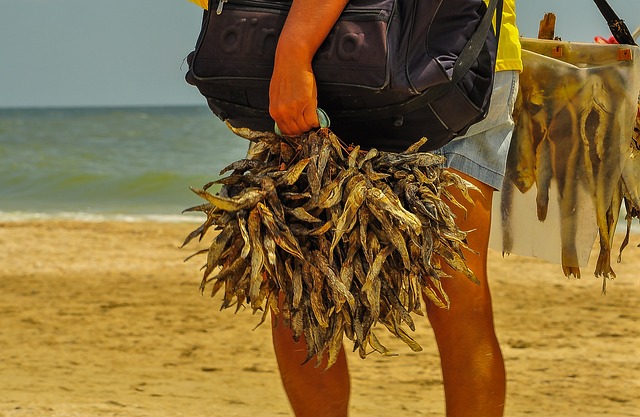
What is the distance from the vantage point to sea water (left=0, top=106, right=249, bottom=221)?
36.6ft

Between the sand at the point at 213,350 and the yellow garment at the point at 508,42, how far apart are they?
5.47 feet

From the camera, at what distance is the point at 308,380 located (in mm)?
2059

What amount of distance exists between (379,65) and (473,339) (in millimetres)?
663

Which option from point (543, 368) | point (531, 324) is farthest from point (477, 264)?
point (531, 324)

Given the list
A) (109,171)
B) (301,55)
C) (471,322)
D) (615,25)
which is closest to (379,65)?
(301,55)

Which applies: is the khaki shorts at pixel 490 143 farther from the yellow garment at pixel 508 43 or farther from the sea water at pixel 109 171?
the sea water at pixel 109 171

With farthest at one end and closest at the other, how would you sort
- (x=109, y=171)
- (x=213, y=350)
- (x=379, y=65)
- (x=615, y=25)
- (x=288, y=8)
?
(x=109, y=171)
(x=213, y=350)
(x=615, y=25)
(x=288, y=8)
(x=379, y=65)

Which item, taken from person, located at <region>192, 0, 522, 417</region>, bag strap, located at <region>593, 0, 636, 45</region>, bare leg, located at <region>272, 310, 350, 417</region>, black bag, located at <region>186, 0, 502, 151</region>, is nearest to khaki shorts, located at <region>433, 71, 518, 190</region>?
person, located at <region>192, 0, 522, 417</region>

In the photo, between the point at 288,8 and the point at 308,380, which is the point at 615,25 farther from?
the point at 308,380

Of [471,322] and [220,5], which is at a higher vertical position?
[220,5]

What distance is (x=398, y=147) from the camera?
6.15 ft

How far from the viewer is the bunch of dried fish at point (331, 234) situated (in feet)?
5.73

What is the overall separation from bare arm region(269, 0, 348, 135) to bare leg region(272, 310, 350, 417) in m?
0.53

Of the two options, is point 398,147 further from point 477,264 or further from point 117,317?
point 117,317
